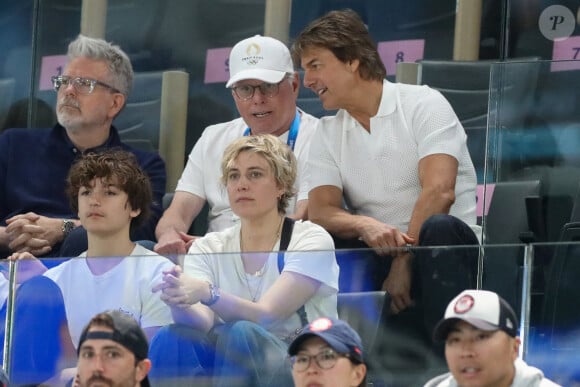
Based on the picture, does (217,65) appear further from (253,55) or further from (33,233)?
(33,233)

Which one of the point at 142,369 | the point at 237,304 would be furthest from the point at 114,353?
the point at 237,304

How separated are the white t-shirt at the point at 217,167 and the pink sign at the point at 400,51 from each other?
3.35 ft

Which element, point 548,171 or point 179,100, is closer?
point 548,171

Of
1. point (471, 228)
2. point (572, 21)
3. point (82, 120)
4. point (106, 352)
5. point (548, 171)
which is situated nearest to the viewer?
point (106, 352)

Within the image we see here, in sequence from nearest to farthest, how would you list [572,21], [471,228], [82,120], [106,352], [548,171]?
[106,352] < [471,228] < [548,171] < [82,120] < [572,21]

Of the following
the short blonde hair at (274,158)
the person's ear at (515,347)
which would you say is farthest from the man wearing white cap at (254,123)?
the person's ear at (515,347)

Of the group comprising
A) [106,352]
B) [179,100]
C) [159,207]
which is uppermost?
[179,100]

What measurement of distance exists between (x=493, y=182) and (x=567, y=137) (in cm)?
32

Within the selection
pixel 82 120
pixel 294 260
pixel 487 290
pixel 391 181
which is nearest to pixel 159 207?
pixel 82 120

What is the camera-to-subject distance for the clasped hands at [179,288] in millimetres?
4723

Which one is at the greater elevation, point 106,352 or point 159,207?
point 159,207

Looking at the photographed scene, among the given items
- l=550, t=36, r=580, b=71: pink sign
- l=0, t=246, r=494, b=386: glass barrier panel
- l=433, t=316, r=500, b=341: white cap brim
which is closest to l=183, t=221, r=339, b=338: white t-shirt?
l=0, t=246, r=494, b=386: glass barrier panel

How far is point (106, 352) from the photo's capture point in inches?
177

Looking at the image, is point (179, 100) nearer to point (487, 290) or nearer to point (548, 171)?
point (548, 171)
